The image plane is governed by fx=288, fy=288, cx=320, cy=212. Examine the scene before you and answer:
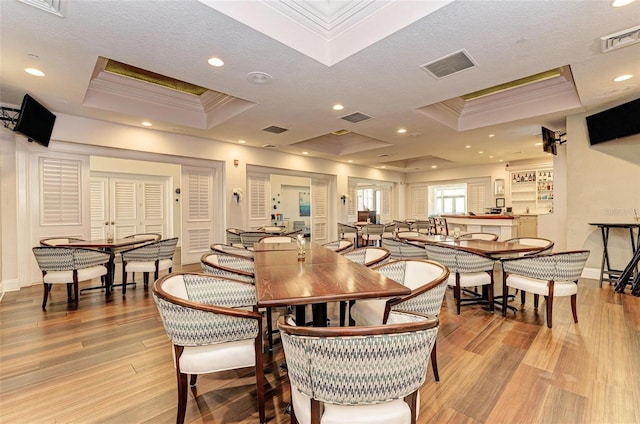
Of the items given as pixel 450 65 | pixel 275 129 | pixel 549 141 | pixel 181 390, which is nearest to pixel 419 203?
pixel 549 141

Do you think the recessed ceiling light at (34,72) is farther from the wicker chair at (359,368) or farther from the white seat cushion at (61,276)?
the wicker chair at (359,368)

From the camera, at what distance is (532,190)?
947 centimetres

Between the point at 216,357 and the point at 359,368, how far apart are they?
982mm

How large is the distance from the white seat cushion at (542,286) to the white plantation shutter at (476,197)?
814 cm

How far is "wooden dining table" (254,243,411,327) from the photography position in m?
1.50

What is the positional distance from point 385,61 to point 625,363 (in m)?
3.39

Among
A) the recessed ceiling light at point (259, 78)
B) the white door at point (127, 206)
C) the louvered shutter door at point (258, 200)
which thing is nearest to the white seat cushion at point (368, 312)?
the recessed ceiling light at point (259, 78)

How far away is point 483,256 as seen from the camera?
3.26 m

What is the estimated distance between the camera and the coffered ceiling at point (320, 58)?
237cm

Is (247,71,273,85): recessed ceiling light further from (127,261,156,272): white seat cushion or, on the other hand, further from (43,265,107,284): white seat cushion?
(43,265,107,284): white seat cushion

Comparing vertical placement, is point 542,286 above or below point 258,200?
below

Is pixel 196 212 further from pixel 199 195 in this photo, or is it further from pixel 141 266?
pixel 141 266

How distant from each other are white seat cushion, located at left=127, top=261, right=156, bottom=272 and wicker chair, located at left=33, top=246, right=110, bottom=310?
1.39ft

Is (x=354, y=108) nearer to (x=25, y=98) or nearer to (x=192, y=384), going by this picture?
(x=192, y=384)
